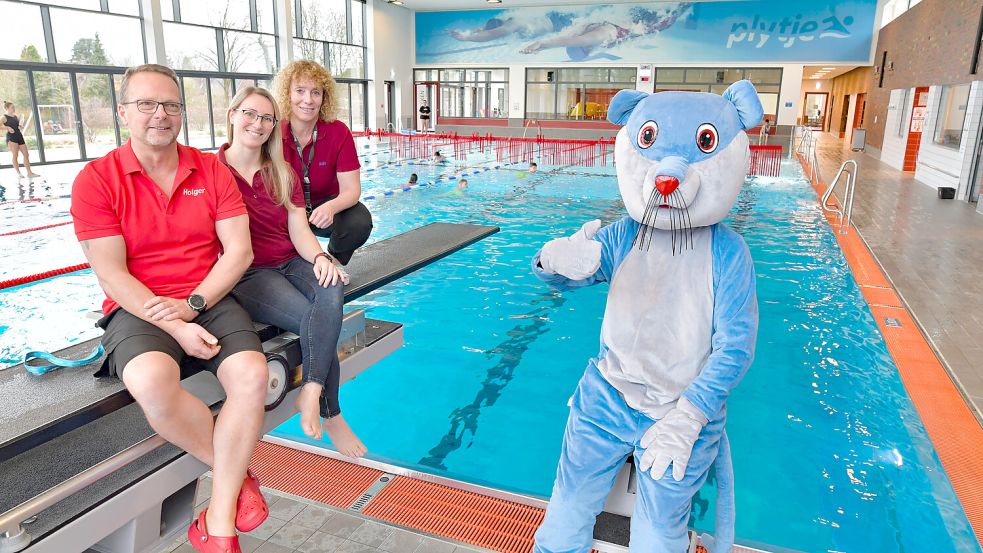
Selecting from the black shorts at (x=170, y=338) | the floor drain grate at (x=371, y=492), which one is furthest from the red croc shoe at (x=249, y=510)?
the floor drain grate at (x=371, y=492)

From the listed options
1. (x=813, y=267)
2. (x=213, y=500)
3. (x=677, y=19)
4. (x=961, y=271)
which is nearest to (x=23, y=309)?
(x=213, y=500)

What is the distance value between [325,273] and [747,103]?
167 cm

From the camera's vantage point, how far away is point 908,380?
414 centimetres

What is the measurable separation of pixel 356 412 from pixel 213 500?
2026mm

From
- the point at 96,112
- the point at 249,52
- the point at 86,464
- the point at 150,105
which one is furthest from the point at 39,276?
the point at 249,52

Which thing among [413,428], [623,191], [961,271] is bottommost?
[413,428]

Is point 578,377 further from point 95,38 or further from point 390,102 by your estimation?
point 390,102

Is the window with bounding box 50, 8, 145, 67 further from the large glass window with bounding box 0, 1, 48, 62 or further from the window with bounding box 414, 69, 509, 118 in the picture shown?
the window with bounding box 414, 69, 509, 118

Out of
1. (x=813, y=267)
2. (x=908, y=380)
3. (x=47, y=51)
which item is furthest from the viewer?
(x=47, y=51)

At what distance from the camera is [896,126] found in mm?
18375

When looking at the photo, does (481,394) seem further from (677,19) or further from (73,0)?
(677,19)

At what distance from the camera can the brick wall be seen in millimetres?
12797

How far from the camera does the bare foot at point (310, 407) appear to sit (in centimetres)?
244

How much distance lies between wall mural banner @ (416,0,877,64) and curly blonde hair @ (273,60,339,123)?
85.7ft
